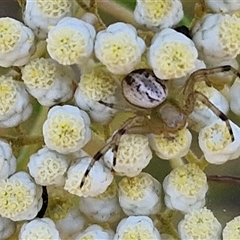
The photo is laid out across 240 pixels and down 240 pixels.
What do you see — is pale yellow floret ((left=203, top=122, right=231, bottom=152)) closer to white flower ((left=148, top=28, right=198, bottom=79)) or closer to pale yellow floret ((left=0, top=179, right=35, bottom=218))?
white flower ((left=148, top=28, right=198, bottom=79))

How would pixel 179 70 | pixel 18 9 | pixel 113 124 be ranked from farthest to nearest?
pixel 18 9 < pixel 113 124 < pixel 179 70

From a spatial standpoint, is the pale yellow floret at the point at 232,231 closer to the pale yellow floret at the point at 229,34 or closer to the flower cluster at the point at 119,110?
the flower cluster at the point at 119,110

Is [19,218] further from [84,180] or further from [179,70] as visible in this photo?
[179,70]

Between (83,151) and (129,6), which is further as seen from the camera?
(129,6)

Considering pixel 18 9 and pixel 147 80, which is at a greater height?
pixel 147 80

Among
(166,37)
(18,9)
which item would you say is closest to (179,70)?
(166,37)

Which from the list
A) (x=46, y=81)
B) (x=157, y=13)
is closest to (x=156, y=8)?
(x=157, y=13)
